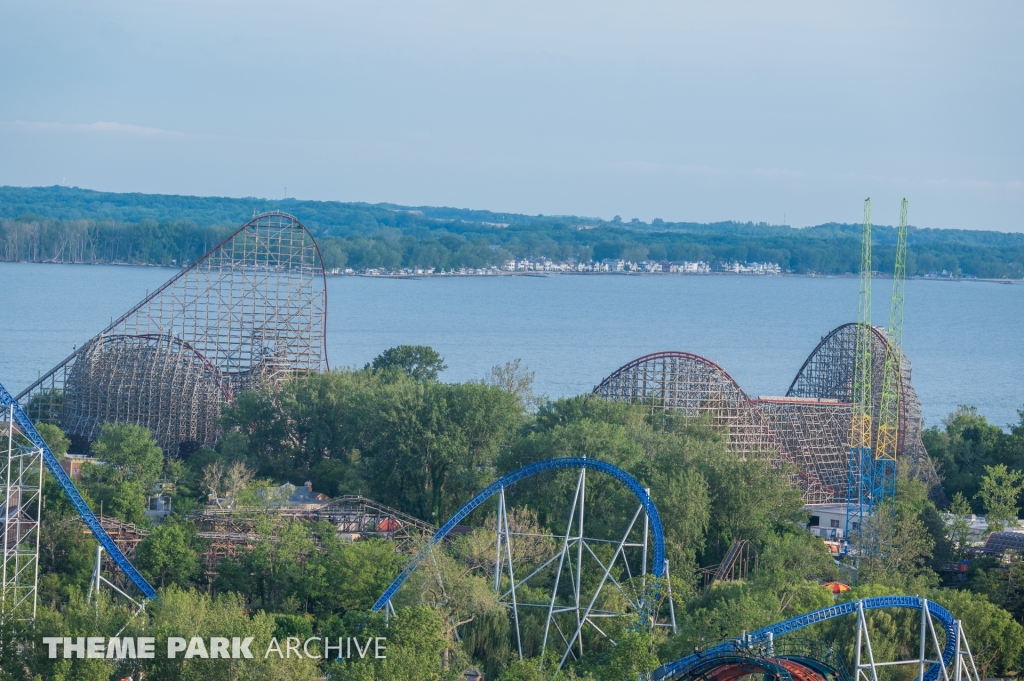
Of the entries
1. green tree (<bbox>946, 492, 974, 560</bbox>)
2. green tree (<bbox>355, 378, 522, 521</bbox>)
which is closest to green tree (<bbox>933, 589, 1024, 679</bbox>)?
green tree (<bbox>946, 492, 974, 560</bbox>)

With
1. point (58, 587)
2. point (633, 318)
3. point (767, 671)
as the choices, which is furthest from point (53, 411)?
point (633, 318)

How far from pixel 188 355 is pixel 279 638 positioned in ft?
75.1

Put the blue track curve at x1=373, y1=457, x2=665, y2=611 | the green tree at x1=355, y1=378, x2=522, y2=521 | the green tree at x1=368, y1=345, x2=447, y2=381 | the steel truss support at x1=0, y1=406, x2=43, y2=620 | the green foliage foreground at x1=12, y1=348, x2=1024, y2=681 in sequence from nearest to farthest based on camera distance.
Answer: the green foliage foreground at x1=12, y1=348, x2=1024, y2=681, the steel truss support at x1=0, y1=406, x2=43, y2=620, the blue track curve at x1=373, y1=457, x2=665, y2=611, the green tree at x1=355, y1=378, x2=522, y2=521, the green tree at x1=368, y1=345, x2=447, y2=381

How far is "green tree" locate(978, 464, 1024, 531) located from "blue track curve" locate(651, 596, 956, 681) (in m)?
15.0

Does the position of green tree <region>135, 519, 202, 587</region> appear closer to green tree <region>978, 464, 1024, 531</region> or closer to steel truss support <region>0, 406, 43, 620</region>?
steel truss support <region>0, 406, 43, 620</region>

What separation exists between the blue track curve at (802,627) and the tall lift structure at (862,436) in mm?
10937

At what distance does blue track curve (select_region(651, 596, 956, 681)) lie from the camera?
78.9 ft

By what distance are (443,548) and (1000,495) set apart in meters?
17.5

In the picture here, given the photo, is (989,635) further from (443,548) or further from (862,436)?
(862,436)

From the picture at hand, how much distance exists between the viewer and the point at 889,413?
46375mm

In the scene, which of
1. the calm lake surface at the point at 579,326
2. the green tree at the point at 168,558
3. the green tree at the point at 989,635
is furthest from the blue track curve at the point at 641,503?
the calm lake surface at the point at 579,326

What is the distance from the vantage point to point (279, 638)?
27.7 meters

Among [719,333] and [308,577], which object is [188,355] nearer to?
[308,577]

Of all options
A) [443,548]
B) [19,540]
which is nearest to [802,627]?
[443,548]
